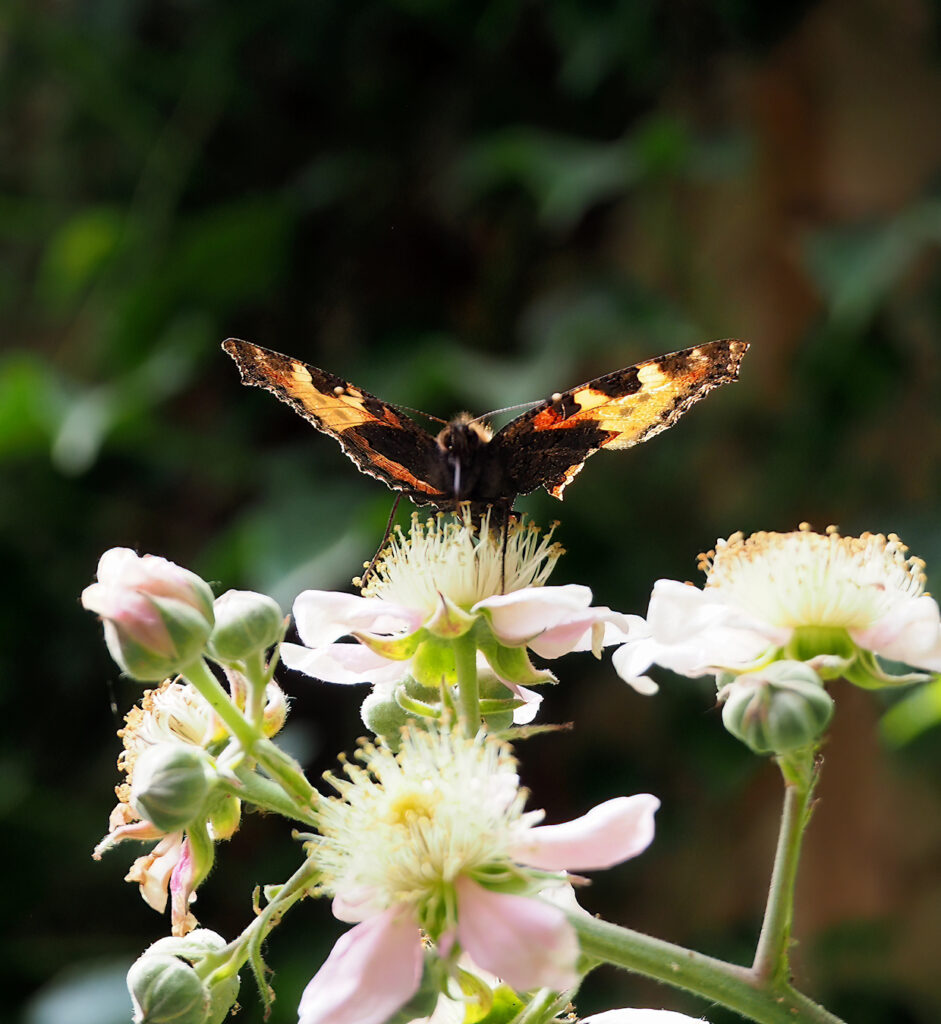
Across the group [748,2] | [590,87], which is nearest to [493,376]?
[590,87]

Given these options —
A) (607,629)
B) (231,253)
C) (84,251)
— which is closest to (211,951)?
(607,629)

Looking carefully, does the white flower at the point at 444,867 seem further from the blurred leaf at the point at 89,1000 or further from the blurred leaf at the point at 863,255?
the blurred leaf at the point at 863,255

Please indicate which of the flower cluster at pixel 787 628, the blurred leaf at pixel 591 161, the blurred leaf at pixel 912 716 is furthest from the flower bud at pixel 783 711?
the blurred leaf at pixel 591 161

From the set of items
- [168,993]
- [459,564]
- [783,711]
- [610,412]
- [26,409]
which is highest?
[26,409]

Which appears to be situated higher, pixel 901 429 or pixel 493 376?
pixel 901 429

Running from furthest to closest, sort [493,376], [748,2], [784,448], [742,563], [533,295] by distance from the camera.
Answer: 1. [533,295]
2. [748,2]
3. [784,448]
4. [493,376]
5. [742,563]

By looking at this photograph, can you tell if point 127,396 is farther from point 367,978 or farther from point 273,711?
point 367,978

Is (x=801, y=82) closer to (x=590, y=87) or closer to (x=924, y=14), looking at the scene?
(x=924, y=14)
